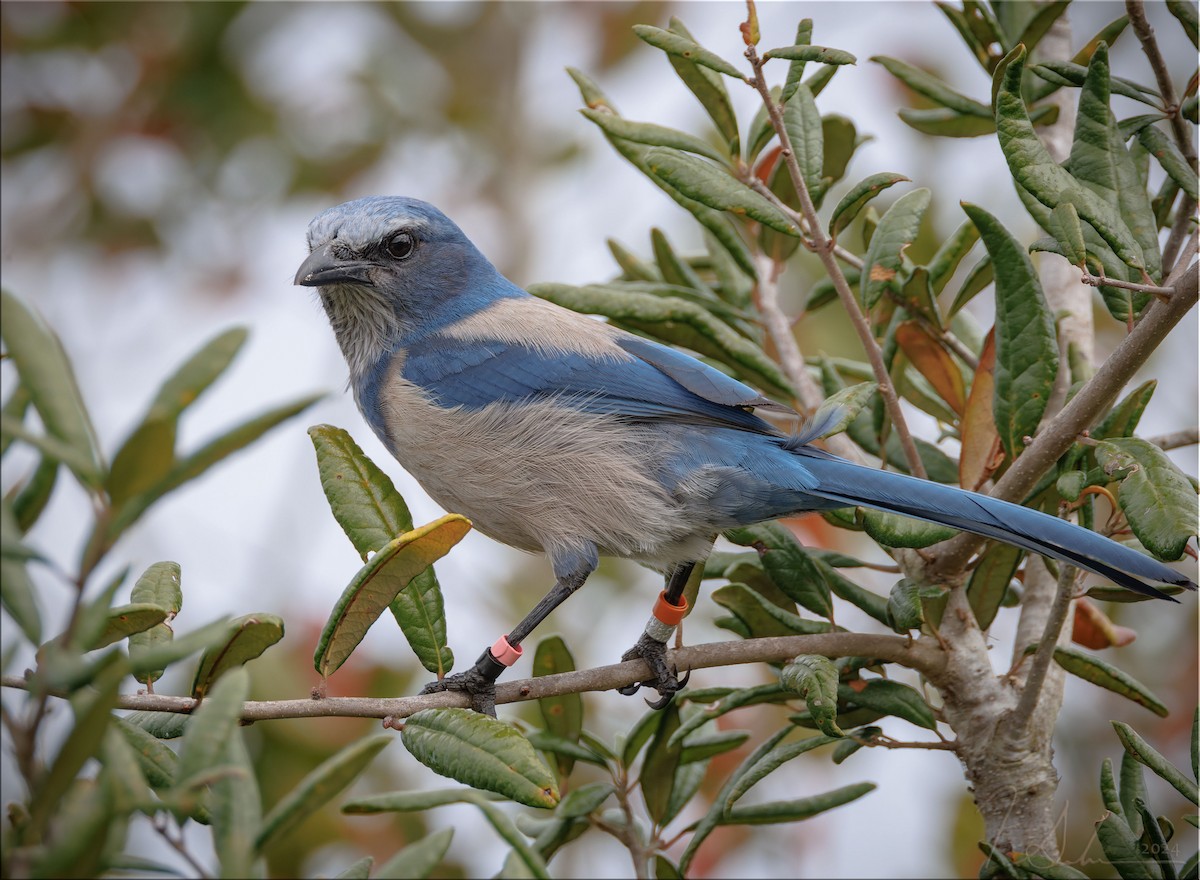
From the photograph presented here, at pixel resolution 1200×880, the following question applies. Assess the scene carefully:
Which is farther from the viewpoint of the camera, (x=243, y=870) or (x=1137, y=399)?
(x=1137, y=399)

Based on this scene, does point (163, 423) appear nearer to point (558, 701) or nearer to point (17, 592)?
point (17, 592)

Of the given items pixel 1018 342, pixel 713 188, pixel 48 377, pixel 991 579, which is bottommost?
pixel 991 579

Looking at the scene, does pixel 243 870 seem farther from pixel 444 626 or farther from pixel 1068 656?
pixel 1068 656

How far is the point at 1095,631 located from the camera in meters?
3.02

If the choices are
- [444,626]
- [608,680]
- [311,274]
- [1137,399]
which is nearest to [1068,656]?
[1137,399]

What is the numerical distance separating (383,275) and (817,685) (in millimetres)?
2248

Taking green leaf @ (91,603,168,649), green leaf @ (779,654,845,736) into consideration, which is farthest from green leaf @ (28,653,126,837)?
green leaf @ (779,654,845,736)

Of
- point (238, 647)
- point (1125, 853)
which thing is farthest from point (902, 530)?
point (238, 647)

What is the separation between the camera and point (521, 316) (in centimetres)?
392

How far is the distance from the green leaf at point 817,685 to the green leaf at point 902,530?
309 millimetres

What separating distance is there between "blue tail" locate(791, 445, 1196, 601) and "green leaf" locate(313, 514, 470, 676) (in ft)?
3.66

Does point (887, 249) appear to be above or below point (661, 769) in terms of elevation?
above

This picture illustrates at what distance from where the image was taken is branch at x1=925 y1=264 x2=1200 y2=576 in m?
2.29

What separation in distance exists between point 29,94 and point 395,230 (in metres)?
2.61
